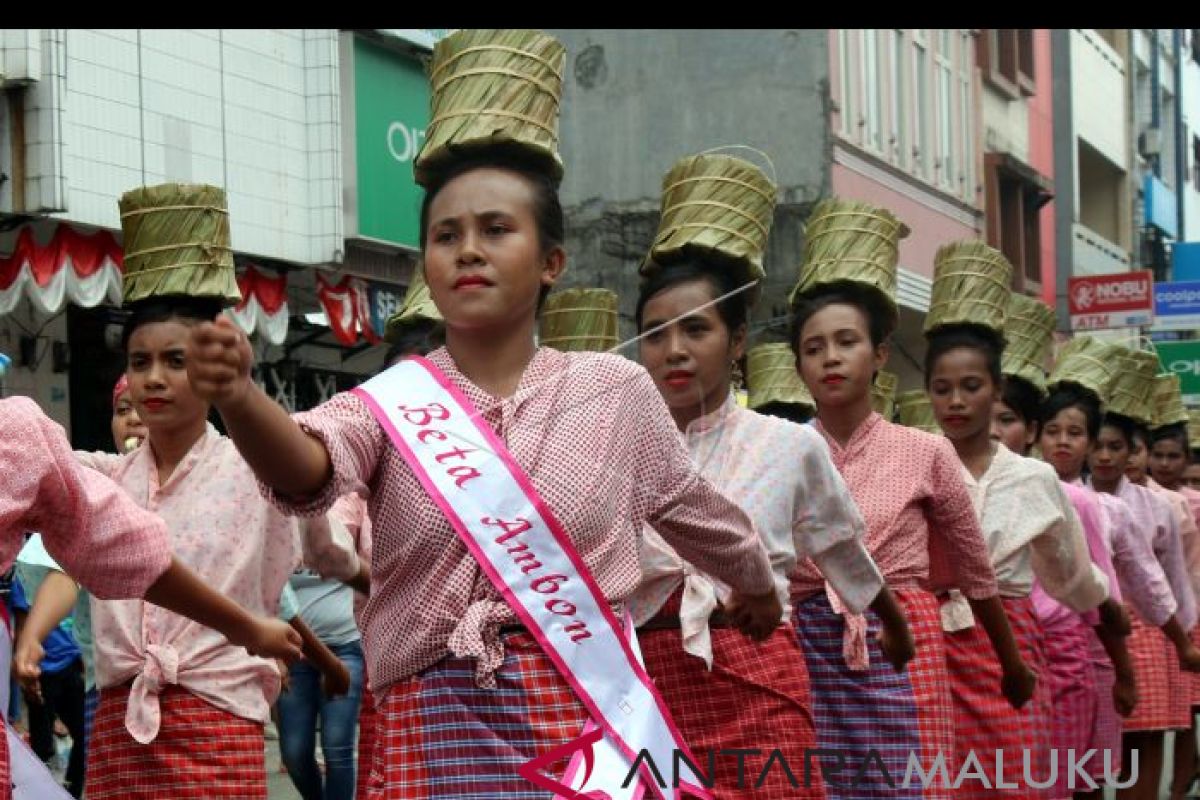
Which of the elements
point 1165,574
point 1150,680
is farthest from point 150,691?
point 1165,574

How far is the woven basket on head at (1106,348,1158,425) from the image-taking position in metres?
11.1

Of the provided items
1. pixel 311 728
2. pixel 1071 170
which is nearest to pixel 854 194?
pixel 1071 170

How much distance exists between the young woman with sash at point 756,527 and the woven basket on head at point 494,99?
119cm

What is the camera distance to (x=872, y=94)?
24438 millimetres

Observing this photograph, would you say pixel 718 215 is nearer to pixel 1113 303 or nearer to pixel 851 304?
pixel 851 304

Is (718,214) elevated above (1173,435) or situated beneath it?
situated beneath

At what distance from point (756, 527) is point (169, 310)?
1634 mm

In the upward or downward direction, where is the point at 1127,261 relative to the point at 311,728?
upward

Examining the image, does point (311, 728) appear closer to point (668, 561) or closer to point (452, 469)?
point (668, 561)

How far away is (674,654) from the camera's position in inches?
225

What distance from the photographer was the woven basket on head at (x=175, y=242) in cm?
611

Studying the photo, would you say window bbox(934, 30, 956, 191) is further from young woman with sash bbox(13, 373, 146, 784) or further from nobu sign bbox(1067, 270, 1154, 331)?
young woman with sash bbox(13, 373, 146, 784)

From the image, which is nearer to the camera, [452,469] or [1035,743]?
[452,469]
